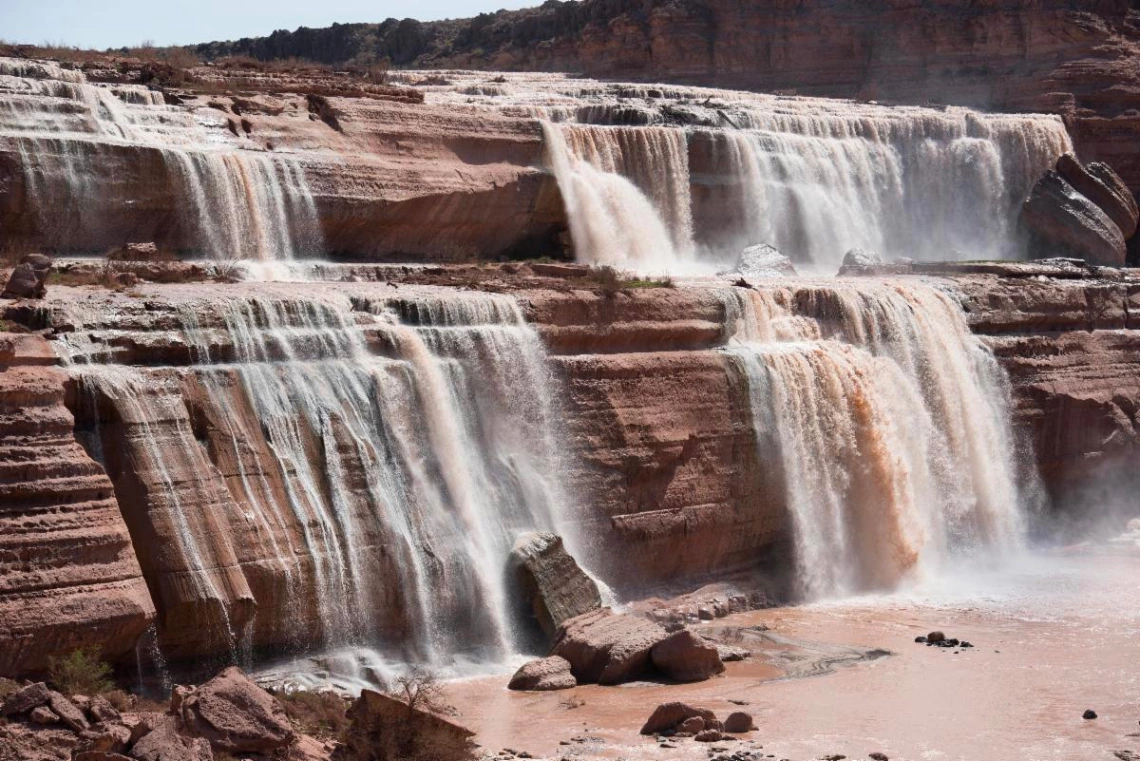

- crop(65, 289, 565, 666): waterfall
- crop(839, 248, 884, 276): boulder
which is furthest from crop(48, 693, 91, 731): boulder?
crop(839, 248, 884, 276): boulder

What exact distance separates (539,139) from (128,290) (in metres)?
11.6

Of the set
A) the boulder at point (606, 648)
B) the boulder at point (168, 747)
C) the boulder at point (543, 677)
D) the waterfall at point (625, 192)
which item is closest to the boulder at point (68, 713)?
the boulder at point (168, 747)

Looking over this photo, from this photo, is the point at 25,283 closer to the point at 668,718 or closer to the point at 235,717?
the point at 235,717

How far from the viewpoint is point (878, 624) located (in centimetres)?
2130

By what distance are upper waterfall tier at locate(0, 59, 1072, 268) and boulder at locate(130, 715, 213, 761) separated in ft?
39.1

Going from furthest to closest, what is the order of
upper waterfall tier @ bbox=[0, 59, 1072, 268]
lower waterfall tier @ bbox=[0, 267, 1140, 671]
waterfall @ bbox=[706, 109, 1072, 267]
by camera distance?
waterfall @ bbox=[706, 109, 1072, 267] < upper waterfall tier @ bbox=[0, 59, 1072, 268] < lower waterfall tier @ bbox=[0, 267, 1140, 671]

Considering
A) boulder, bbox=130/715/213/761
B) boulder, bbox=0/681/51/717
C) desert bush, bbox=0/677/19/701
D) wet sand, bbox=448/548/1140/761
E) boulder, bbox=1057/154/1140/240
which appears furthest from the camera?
boulder, bbox=1057/154/1140/240

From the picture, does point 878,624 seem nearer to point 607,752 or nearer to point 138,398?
point 607,752

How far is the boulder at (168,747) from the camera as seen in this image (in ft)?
38.9

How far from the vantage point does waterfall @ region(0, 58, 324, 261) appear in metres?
22.8

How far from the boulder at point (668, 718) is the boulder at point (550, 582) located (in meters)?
3.28

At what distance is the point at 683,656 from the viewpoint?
→ 17656 mm

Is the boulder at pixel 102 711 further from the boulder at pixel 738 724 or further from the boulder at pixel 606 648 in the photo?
the boulder at pixel 606 648

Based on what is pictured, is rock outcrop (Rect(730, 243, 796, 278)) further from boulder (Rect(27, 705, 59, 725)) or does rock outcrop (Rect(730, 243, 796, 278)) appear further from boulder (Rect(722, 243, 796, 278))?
boulder (Rect(27, 705, 59, 725))
